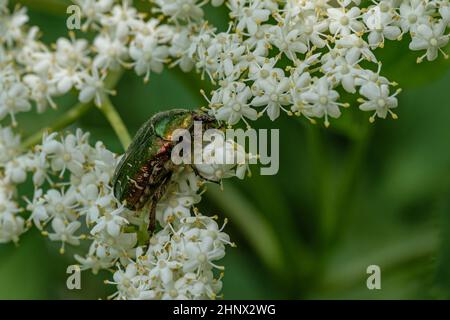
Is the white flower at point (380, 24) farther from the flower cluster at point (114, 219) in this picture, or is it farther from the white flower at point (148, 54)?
the white flower at point (148, 54)

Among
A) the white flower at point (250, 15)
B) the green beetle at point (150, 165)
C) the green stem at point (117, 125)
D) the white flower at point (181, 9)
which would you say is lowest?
the green beetle at point (150, 165)

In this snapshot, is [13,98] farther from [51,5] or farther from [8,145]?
[51,5]

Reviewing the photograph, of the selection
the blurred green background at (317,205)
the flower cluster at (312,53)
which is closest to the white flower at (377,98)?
the flower cluster at (312,53)

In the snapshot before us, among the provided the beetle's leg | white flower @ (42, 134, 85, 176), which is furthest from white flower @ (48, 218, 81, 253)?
the beetle's leg

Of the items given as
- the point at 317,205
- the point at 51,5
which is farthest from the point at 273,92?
the point at 51,5

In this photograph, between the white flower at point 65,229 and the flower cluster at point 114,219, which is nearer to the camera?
the flower cluster at point 114,219

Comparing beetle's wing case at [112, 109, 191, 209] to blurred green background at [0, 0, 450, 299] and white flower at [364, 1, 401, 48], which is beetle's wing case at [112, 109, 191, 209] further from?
white flower at [364, 1, 401, 48]

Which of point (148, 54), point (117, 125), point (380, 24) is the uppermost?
point (148, 54)
